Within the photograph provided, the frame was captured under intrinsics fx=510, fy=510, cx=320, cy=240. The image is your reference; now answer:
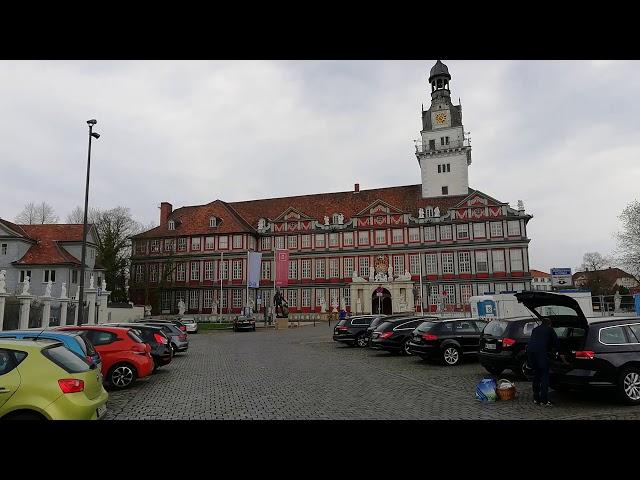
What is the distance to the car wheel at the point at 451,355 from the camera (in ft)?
56.1

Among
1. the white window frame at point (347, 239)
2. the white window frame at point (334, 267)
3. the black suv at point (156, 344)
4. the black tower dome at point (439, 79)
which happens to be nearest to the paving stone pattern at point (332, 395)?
the black suv at point (156, 344)

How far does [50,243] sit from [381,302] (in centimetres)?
3494

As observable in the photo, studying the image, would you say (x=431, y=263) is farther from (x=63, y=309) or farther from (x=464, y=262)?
(x=63, y=309)

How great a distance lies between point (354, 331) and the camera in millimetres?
25453

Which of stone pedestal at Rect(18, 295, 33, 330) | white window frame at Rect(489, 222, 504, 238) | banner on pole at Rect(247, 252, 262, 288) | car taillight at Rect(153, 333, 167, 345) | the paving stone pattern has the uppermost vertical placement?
white window frame at Rect(489, 222, 504, 238)

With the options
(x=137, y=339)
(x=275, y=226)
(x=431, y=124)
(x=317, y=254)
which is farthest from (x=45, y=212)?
(x=137, y=339)

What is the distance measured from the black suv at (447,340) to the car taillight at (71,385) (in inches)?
488

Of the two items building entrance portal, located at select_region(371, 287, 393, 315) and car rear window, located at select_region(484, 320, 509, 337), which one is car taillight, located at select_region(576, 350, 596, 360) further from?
building entrance portal, located at select_region(371, 287, 393, 315)

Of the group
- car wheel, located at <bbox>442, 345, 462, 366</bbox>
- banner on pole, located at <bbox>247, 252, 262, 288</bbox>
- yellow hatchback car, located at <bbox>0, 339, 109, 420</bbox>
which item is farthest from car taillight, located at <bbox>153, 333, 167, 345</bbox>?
banner on pole, located at <bbox>247, 252, 262, 288</bbox>

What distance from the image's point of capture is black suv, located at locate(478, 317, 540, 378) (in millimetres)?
13180

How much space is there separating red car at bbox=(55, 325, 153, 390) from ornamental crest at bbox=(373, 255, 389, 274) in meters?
49.1

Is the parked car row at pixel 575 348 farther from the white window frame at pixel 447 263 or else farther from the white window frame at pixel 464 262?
the white window frame at pixel 447 263

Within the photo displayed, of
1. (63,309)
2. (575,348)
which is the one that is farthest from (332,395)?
(63,309)
